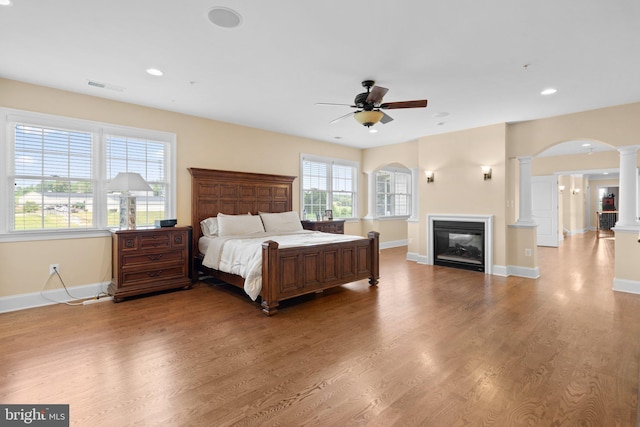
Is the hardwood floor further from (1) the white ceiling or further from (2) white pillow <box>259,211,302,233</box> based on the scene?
(1) the white ceiling

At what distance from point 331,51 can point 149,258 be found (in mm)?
3581

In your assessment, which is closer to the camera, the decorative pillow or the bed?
the bed

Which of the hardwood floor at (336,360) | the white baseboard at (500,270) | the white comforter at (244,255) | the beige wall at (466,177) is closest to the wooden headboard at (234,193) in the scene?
the white comforter at (244,255)

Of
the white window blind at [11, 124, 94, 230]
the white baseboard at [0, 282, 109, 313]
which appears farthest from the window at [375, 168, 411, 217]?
the white baseboard at [0, 282, 109, 313]

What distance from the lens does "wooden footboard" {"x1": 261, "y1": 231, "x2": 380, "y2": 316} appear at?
11.8ft

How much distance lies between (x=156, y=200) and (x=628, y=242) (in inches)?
281

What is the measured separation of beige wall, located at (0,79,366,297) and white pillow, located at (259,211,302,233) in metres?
0.91

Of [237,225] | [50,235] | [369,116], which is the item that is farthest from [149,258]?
[369,116]

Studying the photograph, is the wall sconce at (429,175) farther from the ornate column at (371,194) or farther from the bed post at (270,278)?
the bed post at (270,278)

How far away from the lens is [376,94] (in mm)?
3416

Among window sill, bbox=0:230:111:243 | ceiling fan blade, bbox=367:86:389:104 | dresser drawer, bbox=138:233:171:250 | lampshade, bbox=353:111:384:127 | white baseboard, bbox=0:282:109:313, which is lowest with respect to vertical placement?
white baseboard, bbox=0:282:109:313

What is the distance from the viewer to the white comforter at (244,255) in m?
3.65

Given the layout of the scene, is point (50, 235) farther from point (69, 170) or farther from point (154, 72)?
point (154, 72)

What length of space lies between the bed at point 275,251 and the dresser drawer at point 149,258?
0.48 metres
